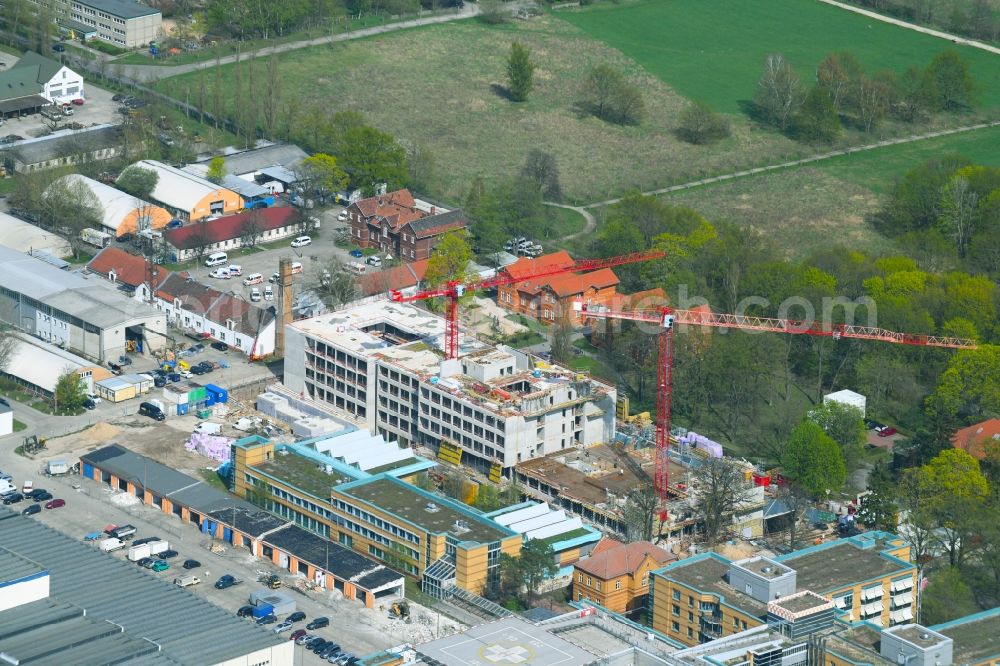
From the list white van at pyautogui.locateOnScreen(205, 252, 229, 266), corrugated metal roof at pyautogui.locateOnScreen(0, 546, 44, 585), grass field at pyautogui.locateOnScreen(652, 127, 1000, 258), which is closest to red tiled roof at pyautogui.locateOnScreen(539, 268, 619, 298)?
grass field at pyautogui.locateOnScreen(652, 127, 1000, 258)

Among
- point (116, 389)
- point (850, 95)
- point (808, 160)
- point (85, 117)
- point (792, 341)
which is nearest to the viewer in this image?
point (116, 389)

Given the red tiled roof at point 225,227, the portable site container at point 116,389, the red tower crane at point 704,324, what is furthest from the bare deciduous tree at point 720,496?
the red tiled roof at point 225,227

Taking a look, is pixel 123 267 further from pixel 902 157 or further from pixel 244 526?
pixel 902 157

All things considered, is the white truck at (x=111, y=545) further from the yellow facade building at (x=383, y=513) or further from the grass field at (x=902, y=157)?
the grass field at (x=902, y=157)

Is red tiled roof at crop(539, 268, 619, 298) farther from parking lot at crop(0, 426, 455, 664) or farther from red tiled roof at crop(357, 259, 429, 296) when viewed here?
parking lot at crop(0, 426, 455, 664)

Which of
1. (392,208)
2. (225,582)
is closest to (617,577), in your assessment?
(225,582)

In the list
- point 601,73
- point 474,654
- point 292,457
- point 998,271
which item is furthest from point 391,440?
point 601,73

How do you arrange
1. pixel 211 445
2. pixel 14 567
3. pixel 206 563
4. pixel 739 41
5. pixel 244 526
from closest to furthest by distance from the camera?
pixel 14 567 < pixel 206 563 < pixel 244 526 < pixel 211 445 < pixel 739 41

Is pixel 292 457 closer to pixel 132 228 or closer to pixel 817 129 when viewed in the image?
pixel 132 228
